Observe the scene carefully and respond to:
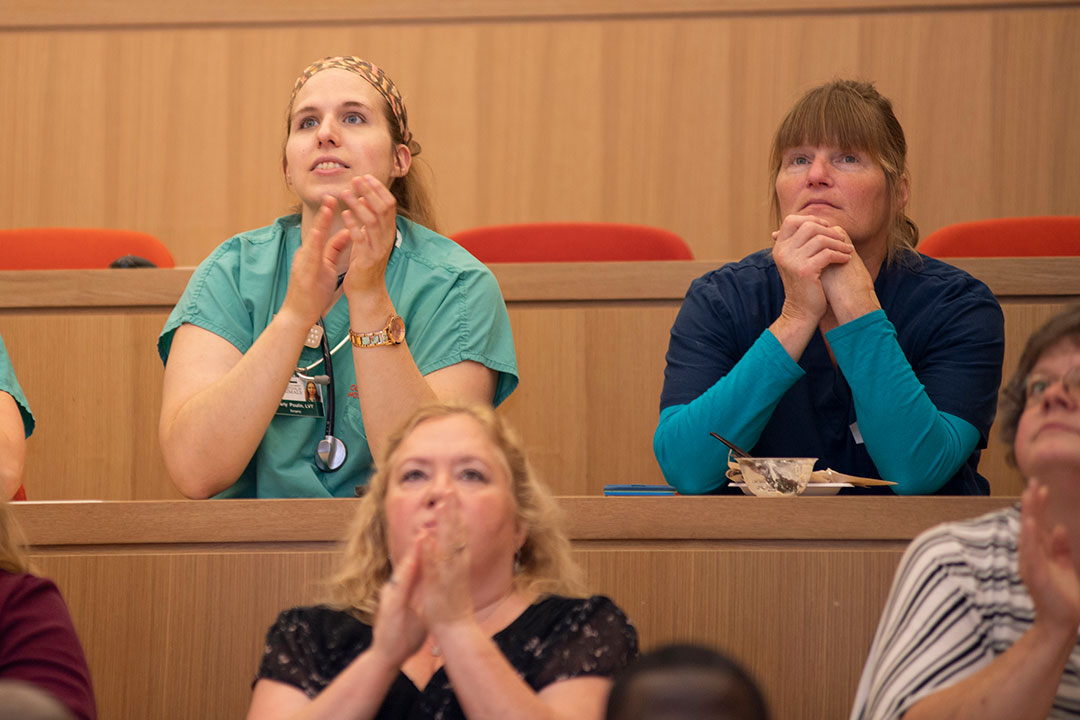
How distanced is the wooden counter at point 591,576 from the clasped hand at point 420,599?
1.26ft

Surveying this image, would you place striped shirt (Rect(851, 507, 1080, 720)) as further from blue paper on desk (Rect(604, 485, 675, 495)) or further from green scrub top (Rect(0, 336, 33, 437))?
green scrub top (Rect(0, 336, 33, 437))

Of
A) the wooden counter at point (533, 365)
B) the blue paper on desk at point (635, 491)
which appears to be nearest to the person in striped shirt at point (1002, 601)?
the blue paper on desk at point (635, 491)

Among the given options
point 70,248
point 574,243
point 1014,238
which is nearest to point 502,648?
point 574,243

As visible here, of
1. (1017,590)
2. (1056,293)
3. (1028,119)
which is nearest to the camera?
(1017,590)

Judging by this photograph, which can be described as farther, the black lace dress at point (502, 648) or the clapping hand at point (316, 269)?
the clapping hand at point (316, 269)

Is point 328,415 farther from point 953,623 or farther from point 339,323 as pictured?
point 953,623

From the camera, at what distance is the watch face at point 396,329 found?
1.81 m

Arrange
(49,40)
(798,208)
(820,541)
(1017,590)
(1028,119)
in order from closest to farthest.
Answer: (1017,590)
(820,541)
(798,208)
(1028,119)
(49,40)

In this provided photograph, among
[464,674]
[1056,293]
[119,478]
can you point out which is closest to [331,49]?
[119,478]

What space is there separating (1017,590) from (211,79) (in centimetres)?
282

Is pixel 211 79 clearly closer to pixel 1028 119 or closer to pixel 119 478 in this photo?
pixel 119 478

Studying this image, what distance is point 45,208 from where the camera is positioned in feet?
11.5

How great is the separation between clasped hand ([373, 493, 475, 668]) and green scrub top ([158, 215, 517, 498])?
705 millimetres

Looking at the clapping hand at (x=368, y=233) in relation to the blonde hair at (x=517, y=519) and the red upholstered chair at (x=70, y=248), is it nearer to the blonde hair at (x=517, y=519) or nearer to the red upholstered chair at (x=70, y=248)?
the blonde hair at (x=517, y=519)
